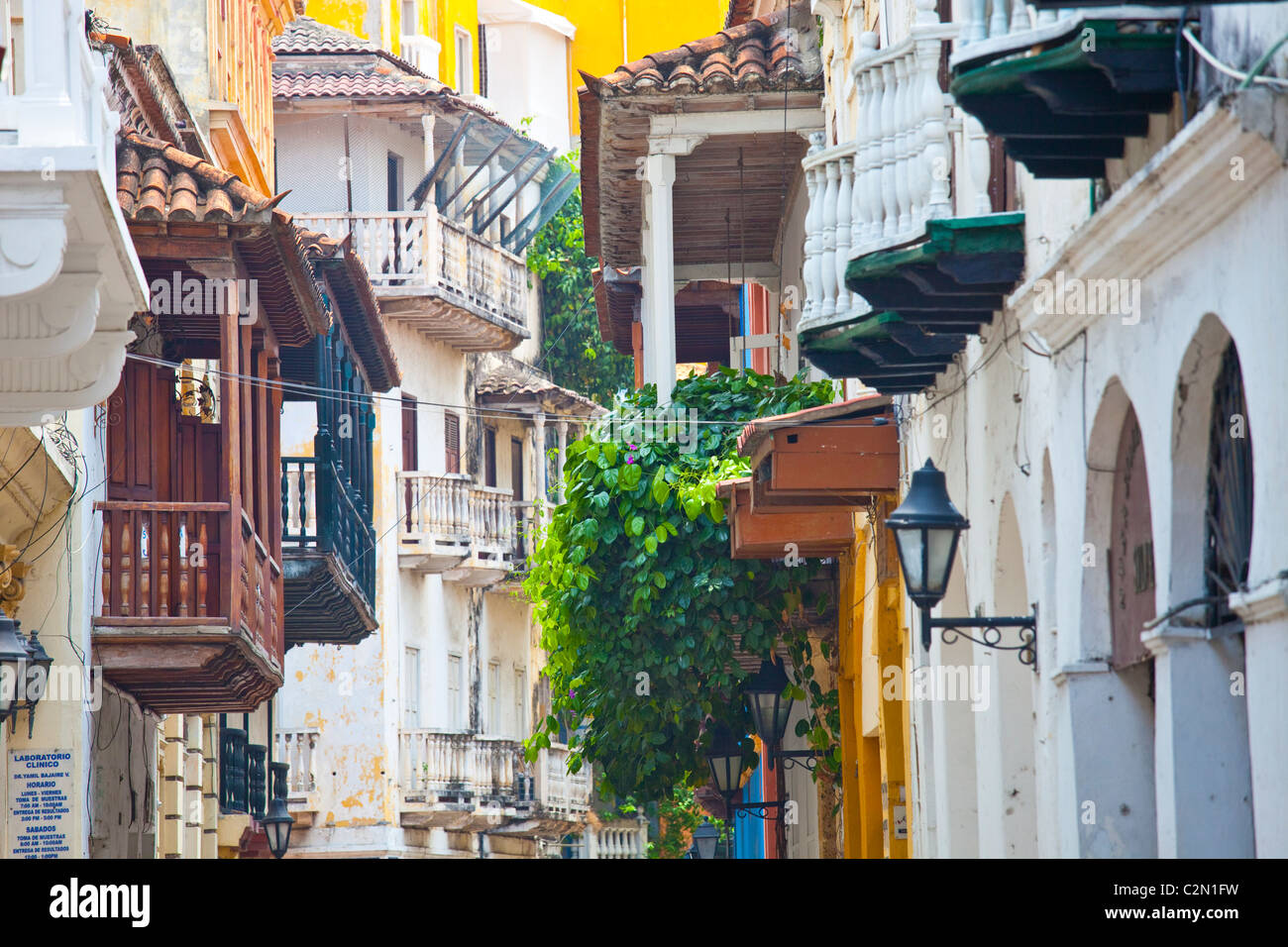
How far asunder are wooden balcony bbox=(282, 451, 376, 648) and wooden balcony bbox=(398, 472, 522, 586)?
9448 millimetres

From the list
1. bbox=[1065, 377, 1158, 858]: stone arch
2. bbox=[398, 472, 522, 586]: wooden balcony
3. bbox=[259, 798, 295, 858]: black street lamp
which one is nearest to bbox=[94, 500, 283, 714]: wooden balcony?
bbox=[1065, 377, 1158, 858]: stone arch

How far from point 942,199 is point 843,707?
336 inches

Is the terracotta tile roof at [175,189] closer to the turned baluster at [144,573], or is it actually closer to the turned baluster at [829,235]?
the turned baluster at [144,573]

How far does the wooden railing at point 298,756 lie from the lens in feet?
103

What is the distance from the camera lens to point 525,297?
38156mm

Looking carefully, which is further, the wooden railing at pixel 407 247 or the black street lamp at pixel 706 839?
the wooden railing at pixel 407 247

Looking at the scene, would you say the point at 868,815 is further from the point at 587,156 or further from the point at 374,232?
the point at 374,232

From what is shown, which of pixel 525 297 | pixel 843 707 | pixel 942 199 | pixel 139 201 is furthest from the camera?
pixel 525 297

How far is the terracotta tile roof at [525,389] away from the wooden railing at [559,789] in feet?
20.0

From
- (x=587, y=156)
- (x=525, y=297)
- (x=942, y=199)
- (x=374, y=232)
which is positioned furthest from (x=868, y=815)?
(x=525, y=297)

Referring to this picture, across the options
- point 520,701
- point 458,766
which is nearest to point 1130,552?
point 458,766

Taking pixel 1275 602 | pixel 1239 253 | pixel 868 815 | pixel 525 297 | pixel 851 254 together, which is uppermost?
pixel 525 297

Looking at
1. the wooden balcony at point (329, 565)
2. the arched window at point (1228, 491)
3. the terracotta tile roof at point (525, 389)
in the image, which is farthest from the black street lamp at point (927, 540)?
the terracotta tile roof at point (525, 389)
